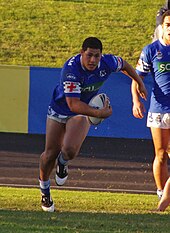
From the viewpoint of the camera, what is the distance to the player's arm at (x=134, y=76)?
10.1m

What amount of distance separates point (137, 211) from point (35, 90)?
8.39 meters

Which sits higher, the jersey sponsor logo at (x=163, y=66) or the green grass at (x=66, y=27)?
the jersey sponsor logo at (x=163, y=66)

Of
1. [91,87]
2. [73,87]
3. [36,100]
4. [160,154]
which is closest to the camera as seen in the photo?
[73,87]

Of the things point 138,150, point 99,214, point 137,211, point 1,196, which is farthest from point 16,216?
point 138,150

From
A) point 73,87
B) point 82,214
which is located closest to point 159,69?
point 73,87

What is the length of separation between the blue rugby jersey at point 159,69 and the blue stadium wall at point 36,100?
7411 millimetres

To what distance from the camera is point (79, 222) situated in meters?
8.55

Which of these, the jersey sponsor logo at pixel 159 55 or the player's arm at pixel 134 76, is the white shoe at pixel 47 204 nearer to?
the player's arm at pixel 134 76

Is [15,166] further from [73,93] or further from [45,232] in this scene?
[45,232]

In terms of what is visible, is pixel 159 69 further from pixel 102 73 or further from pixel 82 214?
pixel 82 214

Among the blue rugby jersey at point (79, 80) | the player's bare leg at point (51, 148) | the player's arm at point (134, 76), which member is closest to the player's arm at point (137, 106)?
the player's arm at point (134, 76)

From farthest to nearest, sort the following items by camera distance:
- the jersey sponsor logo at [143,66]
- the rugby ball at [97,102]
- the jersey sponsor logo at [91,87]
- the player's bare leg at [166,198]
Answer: the jersey sponsor logo at [143,66] < the player's bare leg at [166,198] < the jersey sponsor logo at [91,87] < the rugby ball at [97,102]

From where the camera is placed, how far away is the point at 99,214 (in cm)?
945

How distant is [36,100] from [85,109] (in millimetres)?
8859
